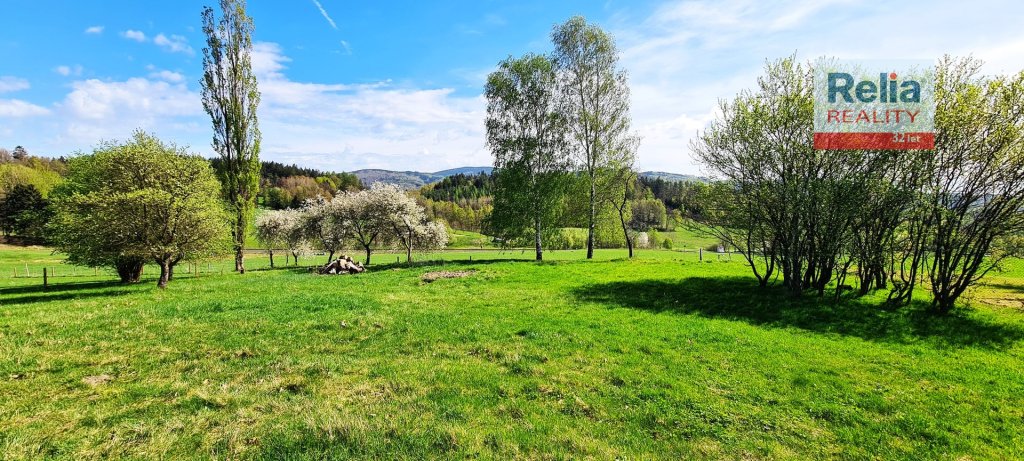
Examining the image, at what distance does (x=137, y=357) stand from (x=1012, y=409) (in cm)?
1894

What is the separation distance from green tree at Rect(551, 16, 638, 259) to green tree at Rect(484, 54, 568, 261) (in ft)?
4.53

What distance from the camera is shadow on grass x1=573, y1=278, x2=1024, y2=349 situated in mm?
12562

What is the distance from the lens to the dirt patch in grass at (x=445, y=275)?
26234 mm

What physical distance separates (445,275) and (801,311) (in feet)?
63.8

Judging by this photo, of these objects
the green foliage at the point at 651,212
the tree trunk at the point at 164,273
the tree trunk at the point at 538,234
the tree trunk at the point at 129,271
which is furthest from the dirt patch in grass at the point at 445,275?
the green foliage at the point at 651,212

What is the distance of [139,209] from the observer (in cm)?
2186

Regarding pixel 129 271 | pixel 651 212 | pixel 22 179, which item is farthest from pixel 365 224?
pixel 22 179

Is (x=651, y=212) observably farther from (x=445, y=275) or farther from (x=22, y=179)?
(x=22, y=179)

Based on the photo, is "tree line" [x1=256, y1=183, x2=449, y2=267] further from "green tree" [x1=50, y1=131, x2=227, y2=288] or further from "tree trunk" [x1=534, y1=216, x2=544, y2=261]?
"green tree" [x1=50, y1=131, x2=227, y2=288]

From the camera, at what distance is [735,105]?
19469mm

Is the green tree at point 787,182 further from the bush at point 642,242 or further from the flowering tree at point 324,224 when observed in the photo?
the bush at point 642,242

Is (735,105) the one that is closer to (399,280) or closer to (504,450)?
(504,450)

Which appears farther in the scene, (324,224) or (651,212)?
(651,212)

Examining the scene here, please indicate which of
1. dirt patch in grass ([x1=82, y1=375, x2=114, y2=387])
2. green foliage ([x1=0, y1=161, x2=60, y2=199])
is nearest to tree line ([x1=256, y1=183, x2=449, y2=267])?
dirt patch in grass ([x1=82, y1=375, x2=114, y2=387])
